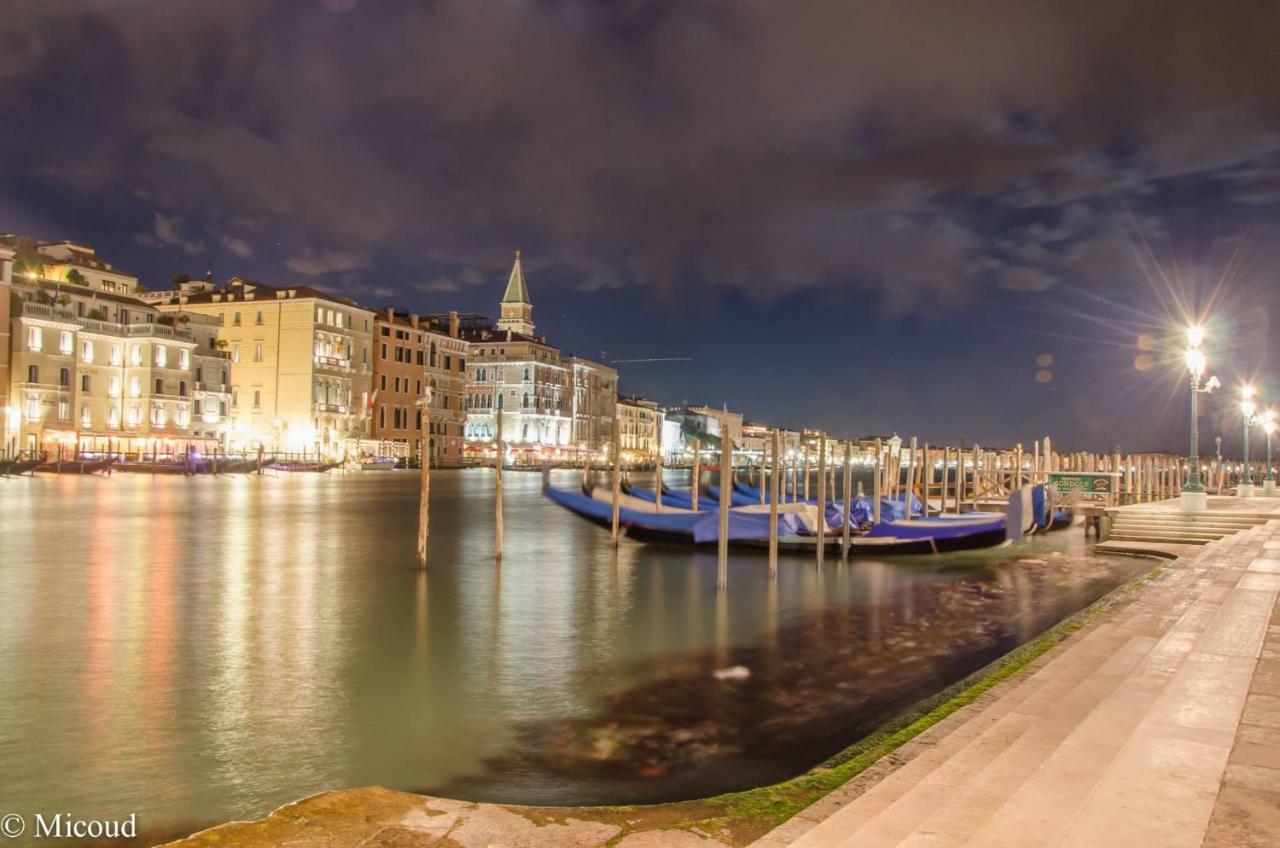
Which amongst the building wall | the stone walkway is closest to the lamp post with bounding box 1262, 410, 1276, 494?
the stone walkway

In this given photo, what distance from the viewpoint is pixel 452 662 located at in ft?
29.5

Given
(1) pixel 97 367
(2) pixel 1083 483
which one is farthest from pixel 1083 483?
(1) pixel 97 367

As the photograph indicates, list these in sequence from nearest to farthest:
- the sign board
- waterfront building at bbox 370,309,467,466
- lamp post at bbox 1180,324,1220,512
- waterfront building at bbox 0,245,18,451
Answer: lamp post at bbox 1180,324,1220,512
the sign board
waterfront building at bbox 0,245,18,451
waterfront building at bbox 370,309,467,466

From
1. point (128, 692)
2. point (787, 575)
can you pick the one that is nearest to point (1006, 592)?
point (787, 575)

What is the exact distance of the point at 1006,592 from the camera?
13.5 m

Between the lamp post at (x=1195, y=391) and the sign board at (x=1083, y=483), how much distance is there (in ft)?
18.2

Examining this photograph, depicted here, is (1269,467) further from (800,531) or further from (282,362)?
(282,362)

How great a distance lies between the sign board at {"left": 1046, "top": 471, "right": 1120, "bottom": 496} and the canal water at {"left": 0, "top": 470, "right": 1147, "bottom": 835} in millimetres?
3263

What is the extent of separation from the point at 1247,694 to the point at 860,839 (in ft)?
8.55

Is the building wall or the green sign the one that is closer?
the green sign

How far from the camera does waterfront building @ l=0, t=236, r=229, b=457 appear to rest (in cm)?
3612

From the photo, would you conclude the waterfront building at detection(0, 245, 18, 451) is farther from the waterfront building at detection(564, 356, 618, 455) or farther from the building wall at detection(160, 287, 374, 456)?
the waterfront building at detection(564, 356, 618, 455)

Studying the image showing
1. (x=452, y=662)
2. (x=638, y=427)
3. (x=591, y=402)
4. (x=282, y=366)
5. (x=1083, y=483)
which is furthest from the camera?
(x=638, y=427)

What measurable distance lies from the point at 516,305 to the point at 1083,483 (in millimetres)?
Answer: 66229
